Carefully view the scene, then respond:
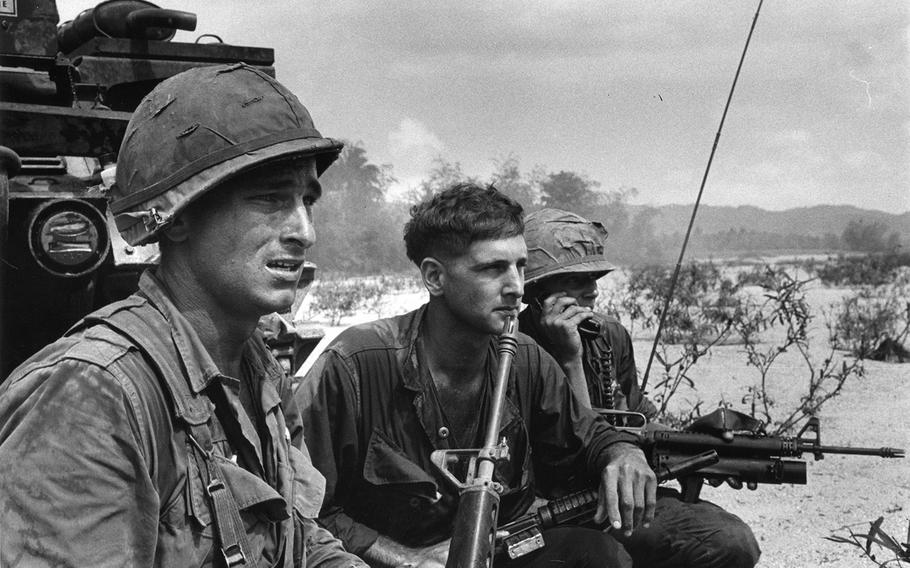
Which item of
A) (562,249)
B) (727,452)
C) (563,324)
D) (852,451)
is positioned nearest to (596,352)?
(563,324)

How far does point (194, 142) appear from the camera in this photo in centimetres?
215

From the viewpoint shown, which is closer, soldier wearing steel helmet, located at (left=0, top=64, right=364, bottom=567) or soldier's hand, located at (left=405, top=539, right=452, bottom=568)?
soldier wearing steel helmet, located at (left=0, top=64, right=364, bottom=567)

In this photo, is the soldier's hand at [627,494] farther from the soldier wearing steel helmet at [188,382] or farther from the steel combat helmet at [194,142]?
the steel combat helmet at [194,142]

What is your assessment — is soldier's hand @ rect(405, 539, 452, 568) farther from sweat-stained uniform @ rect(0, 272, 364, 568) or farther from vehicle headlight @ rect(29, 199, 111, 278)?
vehicle headlight @ rect(29, 199, 111, 278)

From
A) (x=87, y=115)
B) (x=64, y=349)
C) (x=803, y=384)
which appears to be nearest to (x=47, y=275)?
(x=87, y=115)

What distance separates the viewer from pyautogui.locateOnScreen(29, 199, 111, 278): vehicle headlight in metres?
5.11

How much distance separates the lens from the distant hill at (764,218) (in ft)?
339

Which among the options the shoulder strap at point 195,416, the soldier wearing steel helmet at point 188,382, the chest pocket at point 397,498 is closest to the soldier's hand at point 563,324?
the chest pocket at point 397,498

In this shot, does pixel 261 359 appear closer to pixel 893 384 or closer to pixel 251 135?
pixel 251 135

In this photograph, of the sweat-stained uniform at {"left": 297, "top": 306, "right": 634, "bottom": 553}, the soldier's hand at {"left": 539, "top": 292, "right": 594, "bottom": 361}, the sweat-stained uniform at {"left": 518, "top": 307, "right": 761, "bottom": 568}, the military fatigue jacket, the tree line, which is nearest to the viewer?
the sweat-stained uniform at {"left": 297, "top": 306, "right": 634, "bottom": 553}

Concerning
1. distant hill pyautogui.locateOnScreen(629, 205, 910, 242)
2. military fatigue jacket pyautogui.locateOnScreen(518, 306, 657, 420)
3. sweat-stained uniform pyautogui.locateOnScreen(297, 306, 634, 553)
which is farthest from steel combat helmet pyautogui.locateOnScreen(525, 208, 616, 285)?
distant hill pyautogui.locateOnScreen(629, 205, 910, 242)

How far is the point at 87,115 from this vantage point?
18.3 feet

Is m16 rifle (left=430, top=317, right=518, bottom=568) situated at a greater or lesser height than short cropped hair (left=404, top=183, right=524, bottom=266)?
lesser

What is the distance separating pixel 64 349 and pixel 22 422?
188 millimetres
